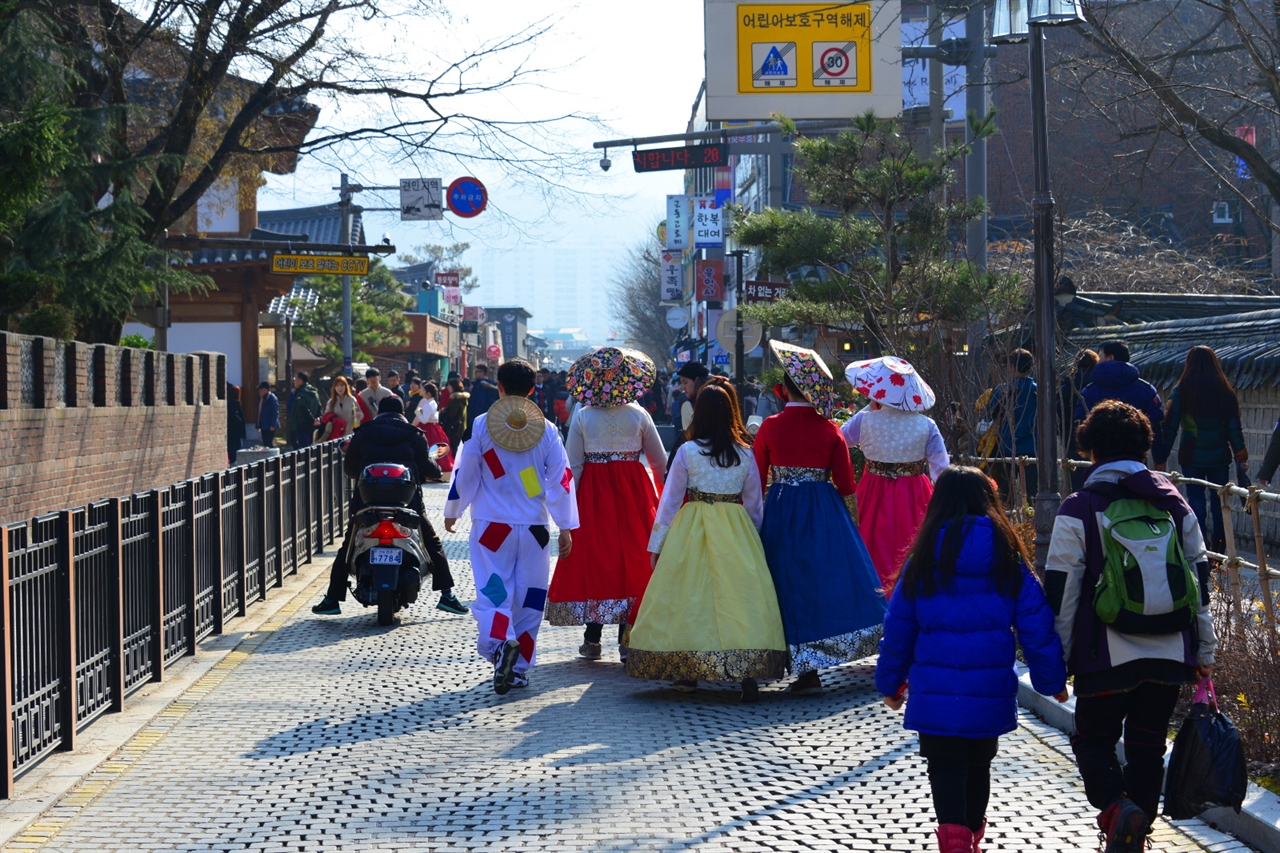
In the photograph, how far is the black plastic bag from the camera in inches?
173

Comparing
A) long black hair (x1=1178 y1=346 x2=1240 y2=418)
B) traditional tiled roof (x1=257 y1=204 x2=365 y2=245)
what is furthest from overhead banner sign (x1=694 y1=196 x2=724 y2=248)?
long black hair (x1=1178 y1=346 x2=1240 y2=418)

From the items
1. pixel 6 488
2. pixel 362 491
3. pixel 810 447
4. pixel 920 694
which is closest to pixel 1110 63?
pixel 810 447

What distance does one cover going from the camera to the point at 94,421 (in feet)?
53.1

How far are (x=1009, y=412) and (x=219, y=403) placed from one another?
14732 mm

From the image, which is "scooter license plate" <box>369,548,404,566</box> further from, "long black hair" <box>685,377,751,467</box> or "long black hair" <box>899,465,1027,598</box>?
"long black hair" <box>899,465,1027,598</box>

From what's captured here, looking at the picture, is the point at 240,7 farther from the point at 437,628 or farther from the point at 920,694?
the point at 920,694

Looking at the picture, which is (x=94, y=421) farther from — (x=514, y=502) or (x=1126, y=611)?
(x=1126, y=611)

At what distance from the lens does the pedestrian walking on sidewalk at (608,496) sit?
8.83 m

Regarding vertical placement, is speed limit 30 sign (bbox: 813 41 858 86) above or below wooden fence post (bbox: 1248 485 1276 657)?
above

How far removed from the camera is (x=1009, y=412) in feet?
38.2

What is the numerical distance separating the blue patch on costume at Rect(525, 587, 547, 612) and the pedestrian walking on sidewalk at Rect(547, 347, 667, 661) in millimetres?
513

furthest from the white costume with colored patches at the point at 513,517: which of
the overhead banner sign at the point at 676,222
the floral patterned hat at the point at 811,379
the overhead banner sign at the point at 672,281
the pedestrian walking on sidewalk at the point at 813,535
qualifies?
the overhead banner sign at the point at 676,222

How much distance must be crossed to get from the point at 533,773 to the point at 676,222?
232 ft

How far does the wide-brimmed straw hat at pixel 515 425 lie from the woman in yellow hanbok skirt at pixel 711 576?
87 cm
